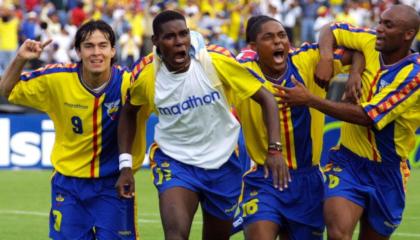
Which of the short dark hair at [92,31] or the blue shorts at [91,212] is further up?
the short dark hair at [92,31]

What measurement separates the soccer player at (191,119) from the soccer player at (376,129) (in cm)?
55

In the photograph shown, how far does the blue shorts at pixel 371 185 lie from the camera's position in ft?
29.7

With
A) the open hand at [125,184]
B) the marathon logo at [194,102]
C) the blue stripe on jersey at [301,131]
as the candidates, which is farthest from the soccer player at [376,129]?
the open hand at [125,184]

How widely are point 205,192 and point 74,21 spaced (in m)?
22.0

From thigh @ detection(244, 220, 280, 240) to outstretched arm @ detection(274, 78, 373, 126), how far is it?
988 millimetres

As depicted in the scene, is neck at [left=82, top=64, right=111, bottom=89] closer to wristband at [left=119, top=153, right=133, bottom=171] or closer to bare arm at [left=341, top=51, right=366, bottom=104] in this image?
wristband at [left=119, top=153, right=133, bottom=171]

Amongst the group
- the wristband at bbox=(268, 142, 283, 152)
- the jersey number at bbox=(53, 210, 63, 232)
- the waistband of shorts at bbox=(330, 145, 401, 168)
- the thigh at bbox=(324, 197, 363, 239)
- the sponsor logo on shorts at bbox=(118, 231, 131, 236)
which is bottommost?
the sponsor logo on shorts at bbox=(118, 231, 131, 236)

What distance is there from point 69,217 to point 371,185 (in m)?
2.51

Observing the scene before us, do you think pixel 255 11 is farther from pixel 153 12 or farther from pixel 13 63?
pixel 13 63

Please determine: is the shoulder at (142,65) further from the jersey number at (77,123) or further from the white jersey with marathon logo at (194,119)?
the jersey number at (77,123)

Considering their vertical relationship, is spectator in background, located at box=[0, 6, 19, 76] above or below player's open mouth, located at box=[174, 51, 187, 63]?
below

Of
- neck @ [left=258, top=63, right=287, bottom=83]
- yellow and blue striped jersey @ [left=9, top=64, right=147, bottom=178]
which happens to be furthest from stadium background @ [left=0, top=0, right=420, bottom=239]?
neck @ [left=258, top=63, right=287, bottom=83]

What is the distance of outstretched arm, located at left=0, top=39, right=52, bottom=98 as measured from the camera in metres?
9.23

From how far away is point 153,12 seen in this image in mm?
30812
